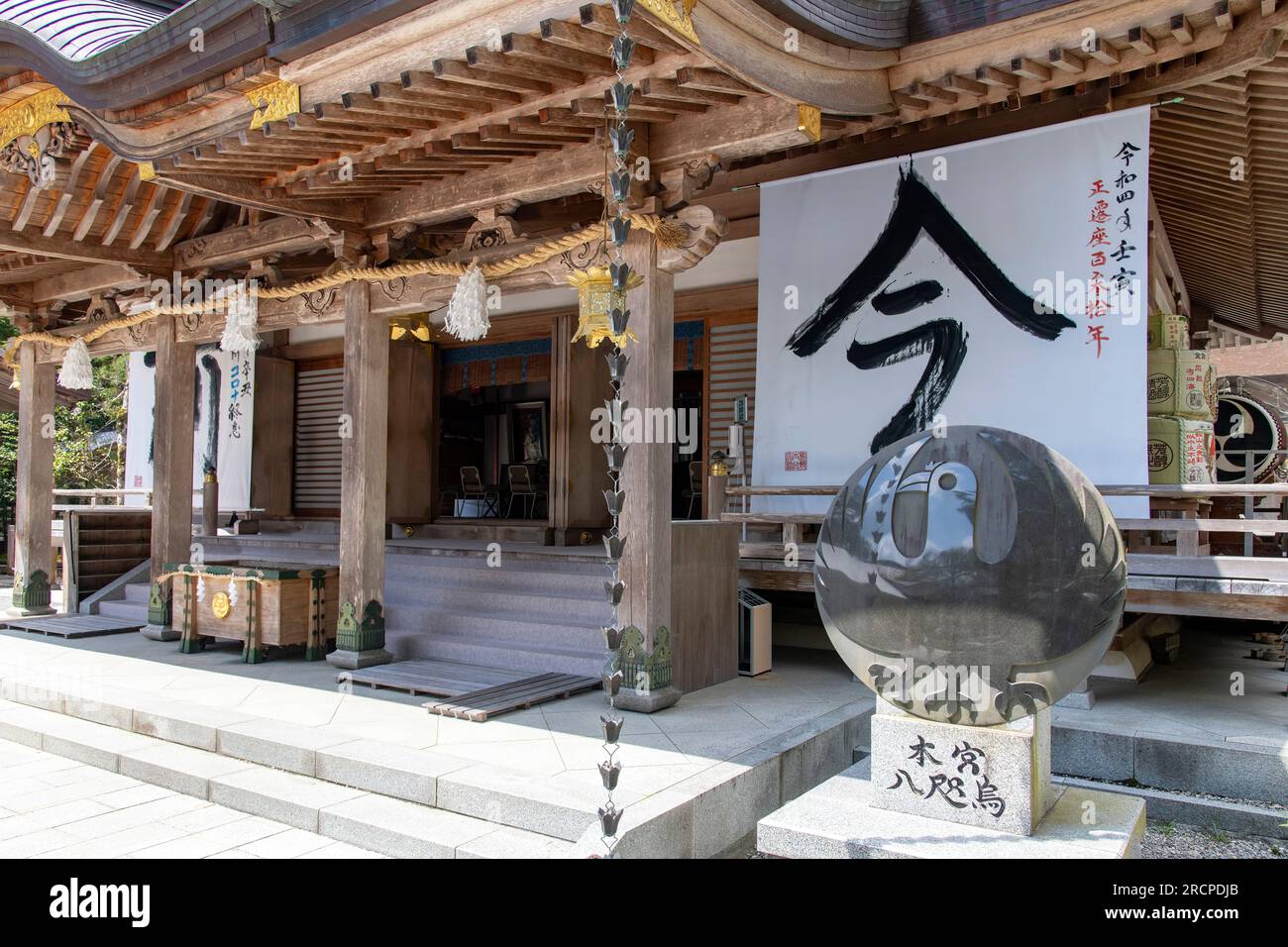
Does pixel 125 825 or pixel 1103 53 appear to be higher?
pixel 1103 53

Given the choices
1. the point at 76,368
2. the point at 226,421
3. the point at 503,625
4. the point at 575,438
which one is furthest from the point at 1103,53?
the point at 226,421

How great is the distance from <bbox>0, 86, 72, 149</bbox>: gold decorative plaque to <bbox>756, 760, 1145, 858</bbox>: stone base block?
7.88 metres

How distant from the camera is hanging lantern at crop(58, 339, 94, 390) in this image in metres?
10.0

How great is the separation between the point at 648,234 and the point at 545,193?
108cm

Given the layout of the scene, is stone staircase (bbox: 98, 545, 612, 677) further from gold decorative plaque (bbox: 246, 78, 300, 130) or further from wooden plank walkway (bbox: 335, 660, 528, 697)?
gold decorative plaque (bbox: 246, 78, 300, 130)

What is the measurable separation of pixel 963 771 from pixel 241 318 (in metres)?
7.89

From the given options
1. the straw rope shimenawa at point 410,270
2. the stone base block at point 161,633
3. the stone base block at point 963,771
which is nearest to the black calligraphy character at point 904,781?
the stone base block at point 963,771

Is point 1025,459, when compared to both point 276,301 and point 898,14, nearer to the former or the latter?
point 898,14

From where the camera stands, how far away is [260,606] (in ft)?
25.3

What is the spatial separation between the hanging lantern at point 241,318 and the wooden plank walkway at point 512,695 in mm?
4531


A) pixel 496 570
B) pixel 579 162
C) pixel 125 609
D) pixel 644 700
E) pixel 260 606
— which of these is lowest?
pixel 125 609

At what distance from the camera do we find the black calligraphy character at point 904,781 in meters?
3.24

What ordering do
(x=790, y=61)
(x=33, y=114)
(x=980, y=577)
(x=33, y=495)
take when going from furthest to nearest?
(x=33, y=495)
(x=33, y=114)
(x=790, y=61)
(x=980, y=577)

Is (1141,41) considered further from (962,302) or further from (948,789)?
(948,789)
